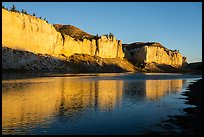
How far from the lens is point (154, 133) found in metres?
11.7

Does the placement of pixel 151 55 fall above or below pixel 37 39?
below

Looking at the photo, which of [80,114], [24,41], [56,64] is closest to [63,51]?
[56,64]

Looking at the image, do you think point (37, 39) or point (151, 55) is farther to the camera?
point (151, 55)

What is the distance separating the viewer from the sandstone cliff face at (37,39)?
7106 cm

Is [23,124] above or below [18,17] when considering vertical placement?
below

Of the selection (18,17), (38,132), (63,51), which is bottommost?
(38,132)

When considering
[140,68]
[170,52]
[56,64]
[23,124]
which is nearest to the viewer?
[23,124]

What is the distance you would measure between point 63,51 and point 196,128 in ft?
284

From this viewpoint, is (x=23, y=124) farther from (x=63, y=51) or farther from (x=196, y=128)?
(x=63, y=51)

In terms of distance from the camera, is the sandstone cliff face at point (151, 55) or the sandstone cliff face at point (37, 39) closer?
Answer: the sandstone cliff face at point (37, 39)

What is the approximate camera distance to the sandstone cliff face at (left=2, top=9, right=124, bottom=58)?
71.1 metres

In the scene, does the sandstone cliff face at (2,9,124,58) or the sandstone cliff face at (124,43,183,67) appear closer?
the sandstone cliff face at (2,9,124,58)

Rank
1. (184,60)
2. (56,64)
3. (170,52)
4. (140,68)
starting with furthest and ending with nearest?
1. (184,60)
2. (170,52)
3. (140,68)
4. (56,64)

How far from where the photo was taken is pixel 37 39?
82125 mm
